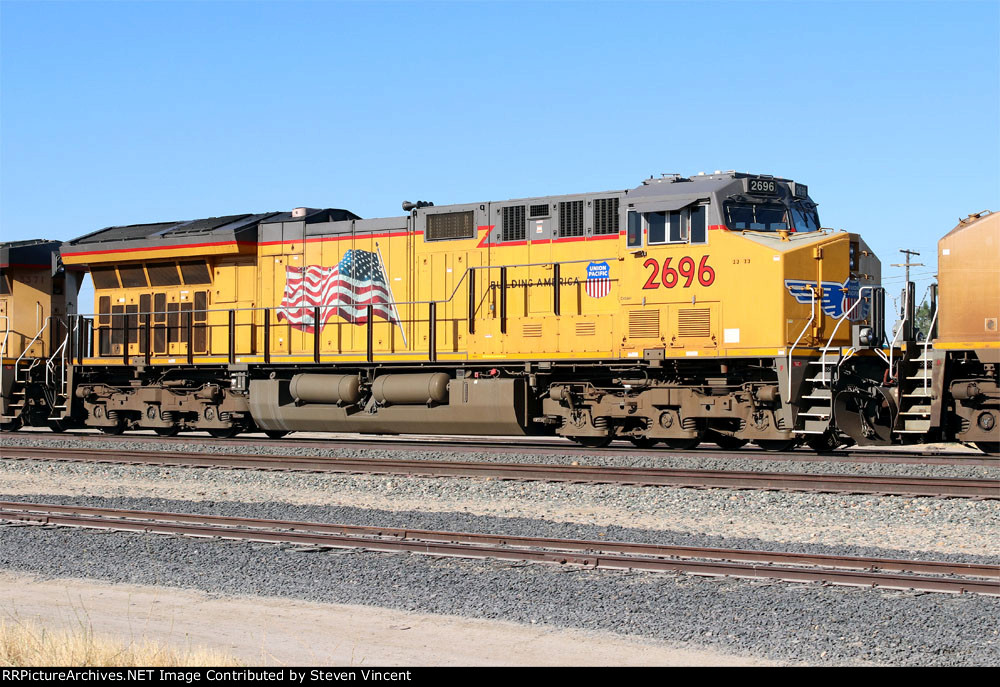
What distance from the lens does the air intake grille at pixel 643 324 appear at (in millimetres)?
14453

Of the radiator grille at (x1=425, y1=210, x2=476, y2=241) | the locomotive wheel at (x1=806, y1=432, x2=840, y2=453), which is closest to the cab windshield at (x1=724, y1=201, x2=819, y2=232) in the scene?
the locomotive wheel at (x1=806, y1=432, x2=840, y2=453)

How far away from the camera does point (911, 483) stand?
35.8 feet

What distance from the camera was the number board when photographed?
14062mm

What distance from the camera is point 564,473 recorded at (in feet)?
41.3

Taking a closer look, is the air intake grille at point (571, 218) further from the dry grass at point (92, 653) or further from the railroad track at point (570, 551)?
the dry grass at point (92, 653)

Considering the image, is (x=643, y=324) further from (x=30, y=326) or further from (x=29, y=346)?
(x=30, y=326)

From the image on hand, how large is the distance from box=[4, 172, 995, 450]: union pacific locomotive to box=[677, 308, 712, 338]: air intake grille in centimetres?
3

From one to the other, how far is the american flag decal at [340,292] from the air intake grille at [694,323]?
5.02 meters

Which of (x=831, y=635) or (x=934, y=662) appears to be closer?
(x=934, y=662)

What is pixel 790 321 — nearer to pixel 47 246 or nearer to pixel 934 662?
pixel 934 662

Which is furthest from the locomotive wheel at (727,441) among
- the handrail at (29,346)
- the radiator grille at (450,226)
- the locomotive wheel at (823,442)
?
the handrail at (29,346)

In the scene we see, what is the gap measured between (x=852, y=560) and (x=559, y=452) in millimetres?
7578

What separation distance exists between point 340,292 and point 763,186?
24.2ft
